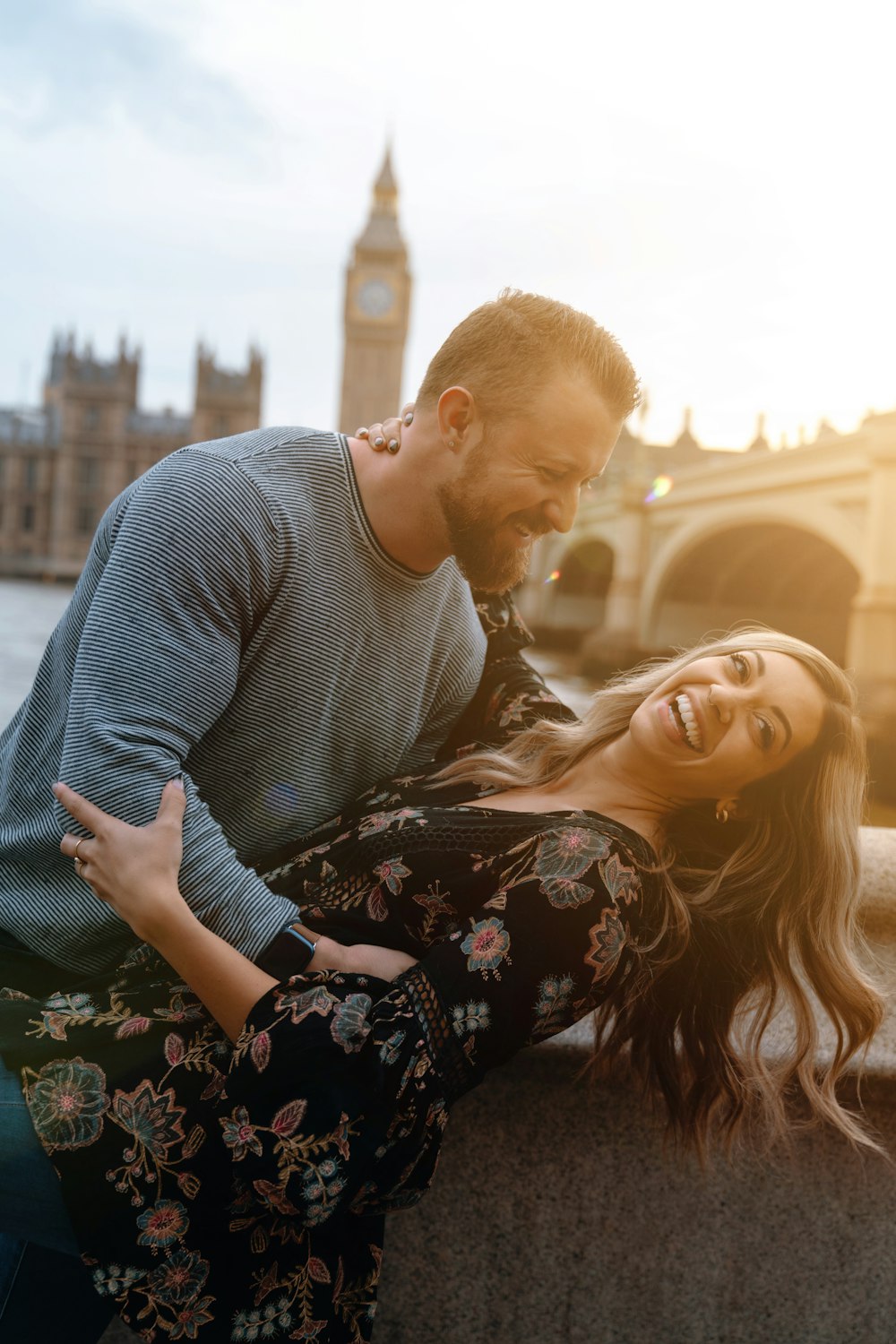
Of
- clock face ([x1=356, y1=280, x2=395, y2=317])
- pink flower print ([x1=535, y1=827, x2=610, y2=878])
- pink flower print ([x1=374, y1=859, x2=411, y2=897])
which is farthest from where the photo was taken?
clock face ([x1=356, y1=280, x2=395, y2=317])

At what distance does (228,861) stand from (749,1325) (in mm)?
1148

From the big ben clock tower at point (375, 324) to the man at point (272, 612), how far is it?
58596 mm

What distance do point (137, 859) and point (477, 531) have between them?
65 centimetres

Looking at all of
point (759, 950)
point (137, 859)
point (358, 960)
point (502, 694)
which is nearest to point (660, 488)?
point (502, 694)

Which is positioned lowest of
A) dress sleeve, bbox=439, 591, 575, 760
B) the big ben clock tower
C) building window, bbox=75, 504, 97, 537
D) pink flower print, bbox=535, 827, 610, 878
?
pink flower print, bbox=535, 827, 610, 878

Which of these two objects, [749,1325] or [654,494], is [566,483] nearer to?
[749,1325]

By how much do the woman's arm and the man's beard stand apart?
21.2 inches

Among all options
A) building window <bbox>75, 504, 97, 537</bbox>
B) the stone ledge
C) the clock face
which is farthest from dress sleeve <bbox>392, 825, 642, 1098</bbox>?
the clock face

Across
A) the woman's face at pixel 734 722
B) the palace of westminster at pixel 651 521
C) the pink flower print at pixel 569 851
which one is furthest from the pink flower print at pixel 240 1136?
the palace of westminster at pixel 651 521

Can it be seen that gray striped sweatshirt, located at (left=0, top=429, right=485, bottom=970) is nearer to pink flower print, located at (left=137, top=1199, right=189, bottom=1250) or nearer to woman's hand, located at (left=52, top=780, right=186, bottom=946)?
woman's hand, located at (left=52, top=780, right=186, bottom=946)

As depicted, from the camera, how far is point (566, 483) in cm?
149

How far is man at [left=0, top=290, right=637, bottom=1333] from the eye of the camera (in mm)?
1292

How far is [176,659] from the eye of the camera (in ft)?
4.32

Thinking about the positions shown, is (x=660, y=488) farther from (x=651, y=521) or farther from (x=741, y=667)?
(x=741, y=667)
